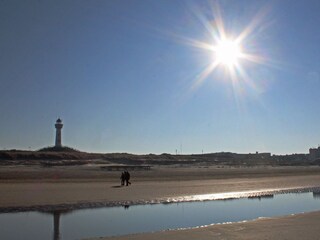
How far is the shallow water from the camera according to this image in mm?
16219

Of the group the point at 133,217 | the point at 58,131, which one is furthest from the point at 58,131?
the point at 133,217

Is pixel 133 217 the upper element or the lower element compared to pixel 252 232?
upper

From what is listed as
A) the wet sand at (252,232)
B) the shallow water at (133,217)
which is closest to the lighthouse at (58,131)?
the shallow water at (133,217)

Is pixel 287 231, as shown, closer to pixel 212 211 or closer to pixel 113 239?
pixel 113 239

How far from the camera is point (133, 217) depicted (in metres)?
20.1

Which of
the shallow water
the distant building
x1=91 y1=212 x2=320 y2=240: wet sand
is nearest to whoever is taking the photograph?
x1=91 y1=212 x2=320 y2=240: wet sand

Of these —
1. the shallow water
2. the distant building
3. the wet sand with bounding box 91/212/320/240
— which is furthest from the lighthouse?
the wet sand with bounding box 91/212/320/240

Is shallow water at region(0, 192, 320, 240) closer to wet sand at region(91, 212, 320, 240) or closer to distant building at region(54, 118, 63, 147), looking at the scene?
wet sand at region(91, 212, 320, 240)

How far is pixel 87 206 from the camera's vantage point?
2294 centimetres

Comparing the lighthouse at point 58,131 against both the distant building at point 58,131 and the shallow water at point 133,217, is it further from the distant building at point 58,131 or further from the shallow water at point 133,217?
the shallow water at point 133,217

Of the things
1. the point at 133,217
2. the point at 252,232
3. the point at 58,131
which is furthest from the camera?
the point at 58,131

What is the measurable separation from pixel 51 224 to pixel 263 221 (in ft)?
29.3

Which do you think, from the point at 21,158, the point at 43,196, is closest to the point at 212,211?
the point at 43,196

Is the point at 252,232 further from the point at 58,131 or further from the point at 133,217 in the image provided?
the point at 58,131
